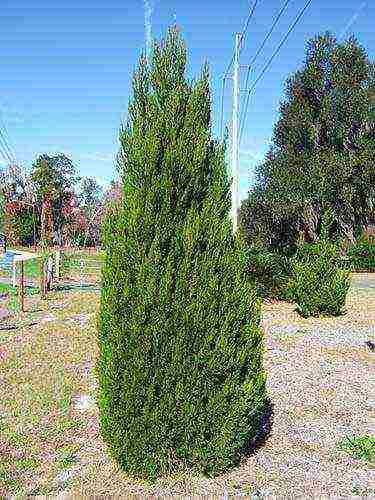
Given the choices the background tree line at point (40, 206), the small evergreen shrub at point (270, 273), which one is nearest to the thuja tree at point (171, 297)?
the small evergreen shrub at point (270, 273)

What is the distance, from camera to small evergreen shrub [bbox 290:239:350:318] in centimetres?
1180

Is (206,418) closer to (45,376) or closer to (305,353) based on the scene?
(45,376)

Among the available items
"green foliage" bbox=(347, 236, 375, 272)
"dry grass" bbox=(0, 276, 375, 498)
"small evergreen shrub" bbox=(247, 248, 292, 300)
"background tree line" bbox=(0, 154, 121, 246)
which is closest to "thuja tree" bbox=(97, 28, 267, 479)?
"dry grass" bbox=(0, 276, 375, 498)

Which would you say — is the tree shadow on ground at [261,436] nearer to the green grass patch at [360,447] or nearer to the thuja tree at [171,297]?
the thuja tree at [171,297]

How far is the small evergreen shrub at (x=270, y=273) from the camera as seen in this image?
13539 millimetres

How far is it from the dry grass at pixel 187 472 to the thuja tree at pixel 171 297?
27 centimetres

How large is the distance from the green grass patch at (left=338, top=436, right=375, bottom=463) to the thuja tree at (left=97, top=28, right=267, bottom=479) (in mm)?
1094

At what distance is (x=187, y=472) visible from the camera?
3.79m

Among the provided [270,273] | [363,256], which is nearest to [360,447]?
[270,273]

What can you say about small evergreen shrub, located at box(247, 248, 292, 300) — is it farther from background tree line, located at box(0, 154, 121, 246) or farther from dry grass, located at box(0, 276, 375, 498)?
background tree line, located at box(0, 154, 121, 246)

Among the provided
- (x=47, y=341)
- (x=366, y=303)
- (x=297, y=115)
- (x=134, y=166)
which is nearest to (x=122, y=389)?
(x=134, y=166)

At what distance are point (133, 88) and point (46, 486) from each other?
2.82 meters

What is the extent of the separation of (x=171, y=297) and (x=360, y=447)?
213 centimetres

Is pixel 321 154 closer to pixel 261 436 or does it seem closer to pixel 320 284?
pixel 320 284
